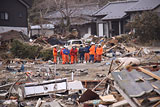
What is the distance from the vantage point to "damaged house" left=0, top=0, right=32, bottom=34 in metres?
31.4

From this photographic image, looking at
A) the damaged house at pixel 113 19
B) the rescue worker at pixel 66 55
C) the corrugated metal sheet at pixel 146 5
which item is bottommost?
the rescue worker at pixel 66 55

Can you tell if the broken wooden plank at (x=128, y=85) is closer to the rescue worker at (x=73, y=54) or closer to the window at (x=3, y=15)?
the rescue worker at (x=73, y=54)

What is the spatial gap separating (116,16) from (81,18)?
7435mm

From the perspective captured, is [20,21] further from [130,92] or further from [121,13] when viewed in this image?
[130,92]

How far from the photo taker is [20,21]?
33562mm

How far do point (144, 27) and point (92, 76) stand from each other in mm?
13635

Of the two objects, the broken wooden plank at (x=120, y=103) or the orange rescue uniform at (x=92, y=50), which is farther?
the orange rescue uniform at (x=92, y=50)

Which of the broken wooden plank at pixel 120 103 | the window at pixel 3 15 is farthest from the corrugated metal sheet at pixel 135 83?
the window at pixel 3 15

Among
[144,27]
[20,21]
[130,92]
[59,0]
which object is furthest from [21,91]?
[59,0]

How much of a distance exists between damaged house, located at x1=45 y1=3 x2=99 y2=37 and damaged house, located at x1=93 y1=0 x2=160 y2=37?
8.22ft

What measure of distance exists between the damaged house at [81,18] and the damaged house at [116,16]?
2.51 meters

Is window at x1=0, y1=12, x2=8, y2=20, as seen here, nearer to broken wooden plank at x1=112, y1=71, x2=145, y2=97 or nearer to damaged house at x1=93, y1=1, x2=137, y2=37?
damaged house at x1=93, y1=1, x2=137, y2=37

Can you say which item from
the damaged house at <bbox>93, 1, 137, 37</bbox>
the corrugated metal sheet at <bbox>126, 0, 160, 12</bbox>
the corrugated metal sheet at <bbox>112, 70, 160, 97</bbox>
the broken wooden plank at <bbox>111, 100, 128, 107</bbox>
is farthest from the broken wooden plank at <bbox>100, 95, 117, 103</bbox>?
the damaged house at <bbox>93, 1, 137, 37</bbox>

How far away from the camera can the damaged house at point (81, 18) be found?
40.3 meters
